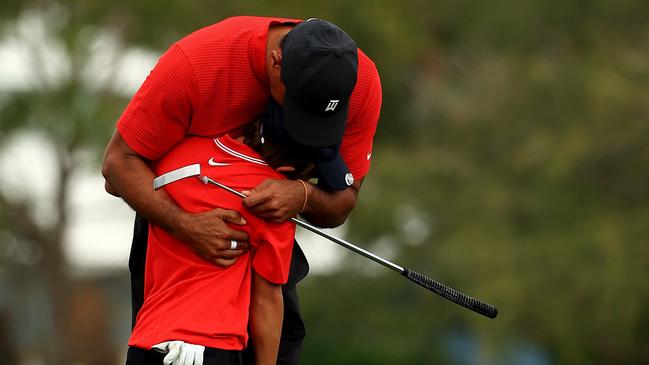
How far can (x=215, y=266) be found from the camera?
18.8 feet

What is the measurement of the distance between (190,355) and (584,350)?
16.0 metres

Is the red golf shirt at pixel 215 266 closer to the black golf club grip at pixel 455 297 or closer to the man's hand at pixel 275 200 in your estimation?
the man's hand at pixel 275 200

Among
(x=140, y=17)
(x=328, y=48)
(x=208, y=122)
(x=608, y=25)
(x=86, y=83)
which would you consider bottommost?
(x=86, y=83)

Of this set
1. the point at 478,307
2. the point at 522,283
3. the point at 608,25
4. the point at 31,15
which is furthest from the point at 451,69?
the point at 478,307

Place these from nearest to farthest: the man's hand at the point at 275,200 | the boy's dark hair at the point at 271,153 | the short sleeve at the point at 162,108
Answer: the short sleeve at the point at 162,108
the man's hand at the point at 275,200
the boy's dark hair at the point at 271,153

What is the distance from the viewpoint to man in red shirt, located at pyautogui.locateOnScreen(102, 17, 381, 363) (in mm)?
5477

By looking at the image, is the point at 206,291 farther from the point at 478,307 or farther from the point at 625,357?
the point at 625,357

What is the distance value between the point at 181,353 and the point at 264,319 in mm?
417

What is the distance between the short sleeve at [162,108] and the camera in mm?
5562

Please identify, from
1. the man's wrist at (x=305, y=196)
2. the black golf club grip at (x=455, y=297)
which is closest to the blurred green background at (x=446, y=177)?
the black golf club grip at (x=455, y=297)

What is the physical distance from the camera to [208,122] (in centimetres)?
573

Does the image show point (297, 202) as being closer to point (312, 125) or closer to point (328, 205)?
point (328, 205)

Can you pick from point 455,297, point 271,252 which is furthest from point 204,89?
point 455,297

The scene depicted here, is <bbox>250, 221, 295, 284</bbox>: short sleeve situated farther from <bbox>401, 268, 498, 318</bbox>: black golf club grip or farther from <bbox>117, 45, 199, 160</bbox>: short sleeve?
<bbox>401, 268, 498, 318</bbox>: black golf club grip
